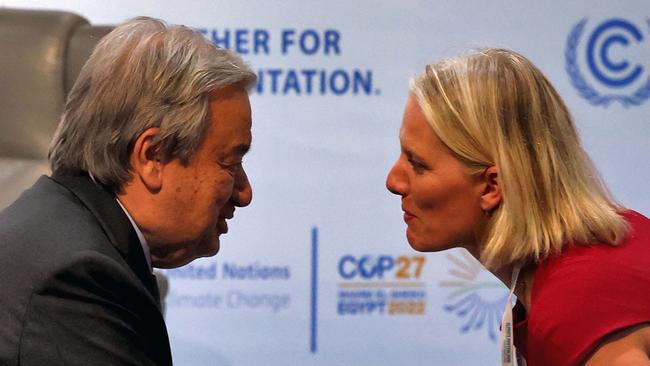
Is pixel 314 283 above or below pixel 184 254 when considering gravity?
below

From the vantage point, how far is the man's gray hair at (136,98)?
1.42 meters

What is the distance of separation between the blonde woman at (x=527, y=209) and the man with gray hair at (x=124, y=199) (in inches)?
10.9

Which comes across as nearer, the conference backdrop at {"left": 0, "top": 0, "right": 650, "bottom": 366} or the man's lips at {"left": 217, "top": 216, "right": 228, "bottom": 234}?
the man's lips at {"left": 217, "top": 216, "right": 228, "bottom": 234}

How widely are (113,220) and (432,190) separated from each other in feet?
1.59

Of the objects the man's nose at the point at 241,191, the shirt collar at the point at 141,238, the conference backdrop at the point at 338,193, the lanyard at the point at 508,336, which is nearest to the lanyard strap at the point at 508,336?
the lanyard at the point at 508,336

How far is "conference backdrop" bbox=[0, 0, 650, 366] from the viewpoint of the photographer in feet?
9.67

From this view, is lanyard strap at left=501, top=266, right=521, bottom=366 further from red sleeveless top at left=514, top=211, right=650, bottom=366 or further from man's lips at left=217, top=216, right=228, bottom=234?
man's lips at left=217, top=216, right=228, bottom=234

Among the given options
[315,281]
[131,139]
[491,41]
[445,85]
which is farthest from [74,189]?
[491,41]

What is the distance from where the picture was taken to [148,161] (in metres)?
1.46

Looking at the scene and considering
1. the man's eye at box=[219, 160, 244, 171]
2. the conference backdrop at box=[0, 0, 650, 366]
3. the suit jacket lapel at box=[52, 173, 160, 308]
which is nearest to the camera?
the suit jacket lapel at box=[52, 173, 160, 308]

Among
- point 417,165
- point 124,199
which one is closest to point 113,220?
point 124,199

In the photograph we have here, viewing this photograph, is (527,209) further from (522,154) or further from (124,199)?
(124,199)

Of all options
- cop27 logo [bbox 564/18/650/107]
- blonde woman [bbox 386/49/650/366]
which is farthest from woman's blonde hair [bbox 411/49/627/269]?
cop27 logo [bbox 564/18/650/107]

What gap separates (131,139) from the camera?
4.70 feet
